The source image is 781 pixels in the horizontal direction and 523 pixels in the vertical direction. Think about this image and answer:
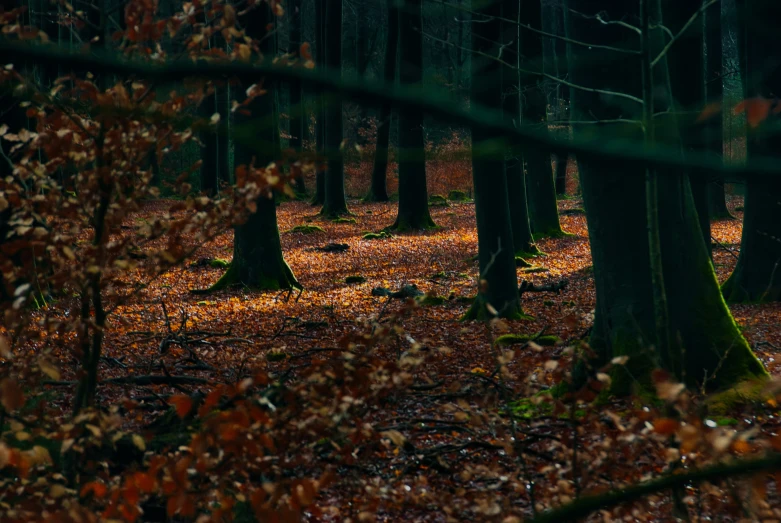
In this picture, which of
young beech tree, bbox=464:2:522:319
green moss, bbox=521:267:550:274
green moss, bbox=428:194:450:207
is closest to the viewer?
young beech tree, bbox=464:2:522:319

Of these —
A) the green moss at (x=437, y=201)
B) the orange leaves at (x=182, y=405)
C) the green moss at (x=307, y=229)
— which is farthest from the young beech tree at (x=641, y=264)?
the green moss at (x=437, y=201)

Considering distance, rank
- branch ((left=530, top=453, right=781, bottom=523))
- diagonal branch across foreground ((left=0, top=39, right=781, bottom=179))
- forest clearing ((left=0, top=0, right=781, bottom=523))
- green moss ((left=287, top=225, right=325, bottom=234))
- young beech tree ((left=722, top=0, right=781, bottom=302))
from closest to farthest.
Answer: diagonal branch across foreground ((left=0, top=39, right=781, bottom=179)) → branch ((left=530, top=453, right=781, bottom=523)) → forest clearing ((left=0, top=0, right=781, bottom=523)) → young beech tree ((left=722, top=0, right=781, bottom=302)) → green moss ((left=287, top=225, right=325, bottom=234))

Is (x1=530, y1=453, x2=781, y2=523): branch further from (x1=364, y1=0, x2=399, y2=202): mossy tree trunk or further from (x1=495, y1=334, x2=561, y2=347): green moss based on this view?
(x1=495, y1=334, x2=561, y2=347): green moss

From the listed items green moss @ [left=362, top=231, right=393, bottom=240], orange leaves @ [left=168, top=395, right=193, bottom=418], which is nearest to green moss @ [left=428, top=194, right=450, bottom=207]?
green moss @ [left=362, top=231, right=393, bottom=240]

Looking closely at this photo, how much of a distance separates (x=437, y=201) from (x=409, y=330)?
20.0 meters

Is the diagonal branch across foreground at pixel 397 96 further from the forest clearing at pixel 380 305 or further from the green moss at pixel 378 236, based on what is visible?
the green moss at pixel 378 236

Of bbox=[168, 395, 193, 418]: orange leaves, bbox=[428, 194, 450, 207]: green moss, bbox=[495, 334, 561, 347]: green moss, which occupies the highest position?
bbox=[428, 194, 450, 207]: green moss

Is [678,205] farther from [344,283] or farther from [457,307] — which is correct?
[344,283]

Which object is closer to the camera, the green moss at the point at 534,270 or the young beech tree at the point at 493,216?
the young beech tree at the point at 493,216

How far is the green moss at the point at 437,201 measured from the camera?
29306mm

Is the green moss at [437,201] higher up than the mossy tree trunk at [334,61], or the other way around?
the mossy tree trunk at [334,61]

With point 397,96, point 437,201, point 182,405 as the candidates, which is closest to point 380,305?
point 182,405

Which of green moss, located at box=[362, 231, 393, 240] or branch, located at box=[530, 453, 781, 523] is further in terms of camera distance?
green moss, located at box=[362, 231, 393, 240]

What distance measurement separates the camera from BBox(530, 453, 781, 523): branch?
1.24 m
